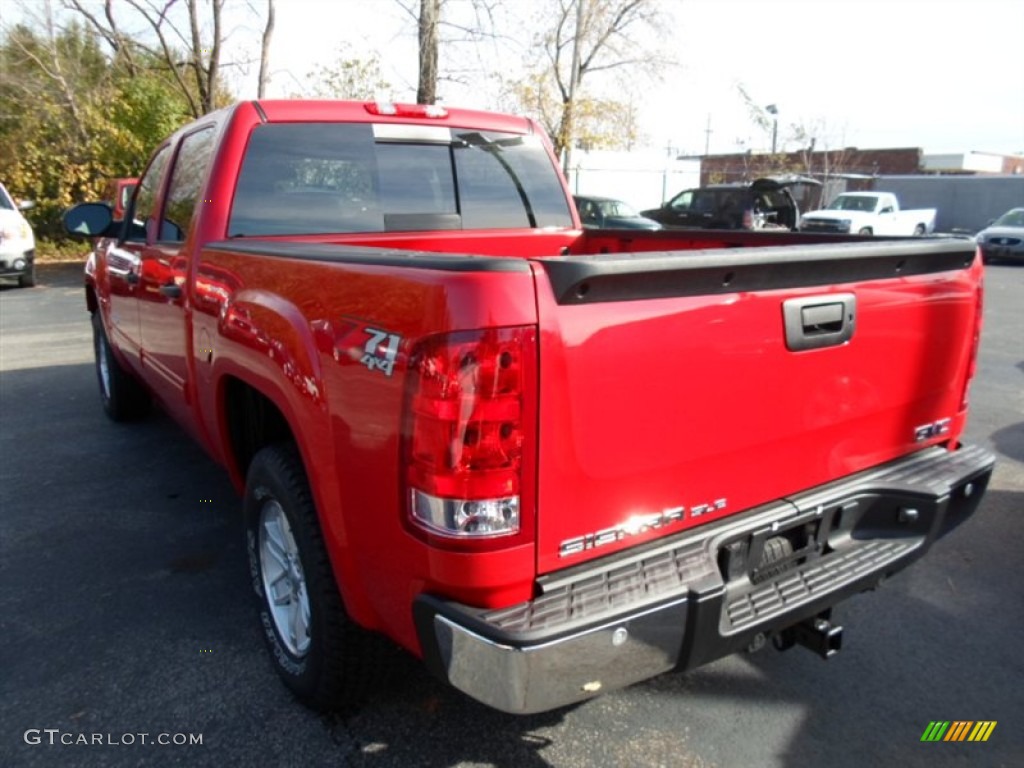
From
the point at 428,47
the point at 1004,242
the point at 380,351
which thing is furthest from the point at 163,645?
the point at 1004,242

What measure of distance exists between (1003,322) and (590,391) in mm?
11221

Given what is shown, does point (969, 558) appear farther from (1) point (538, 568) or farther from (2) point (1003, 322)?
(2) point (1003, 322)

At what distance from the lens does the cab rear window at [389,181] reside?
3.39 metres

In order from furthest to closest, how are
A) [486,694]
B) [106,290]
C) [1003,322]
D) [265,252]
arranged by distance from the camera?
[1003,322] < [106,290] < [265,252] < [486,694]

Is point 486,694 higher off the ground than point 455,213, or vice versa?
point 455,213

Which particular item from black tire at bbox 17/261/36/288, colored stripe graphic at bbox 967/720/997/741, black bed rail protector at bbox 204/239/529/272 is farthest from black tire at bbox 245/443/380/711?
black tire at bbox 17/261/36/288

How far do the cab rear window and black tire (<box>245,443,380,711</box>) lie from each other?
4.02ft

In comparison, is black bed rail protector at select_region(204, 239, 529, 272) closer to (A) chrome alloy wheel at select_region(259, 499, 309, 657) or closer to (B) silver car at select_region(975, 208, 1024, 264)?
(A) chrome alloy wheel at select_region(259, 499, 309, 657)

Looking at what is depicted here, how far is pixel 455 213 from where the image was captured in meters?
3.90

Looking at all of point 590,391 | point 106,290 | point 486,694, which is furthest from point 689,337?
point 106,290

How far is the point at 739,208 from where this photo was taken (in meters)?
17.4

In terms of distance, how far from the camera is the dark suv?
17.0 metres

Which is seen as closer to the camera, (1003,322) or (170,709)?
(170,709)

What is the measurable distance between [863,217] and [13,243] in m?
20.9
